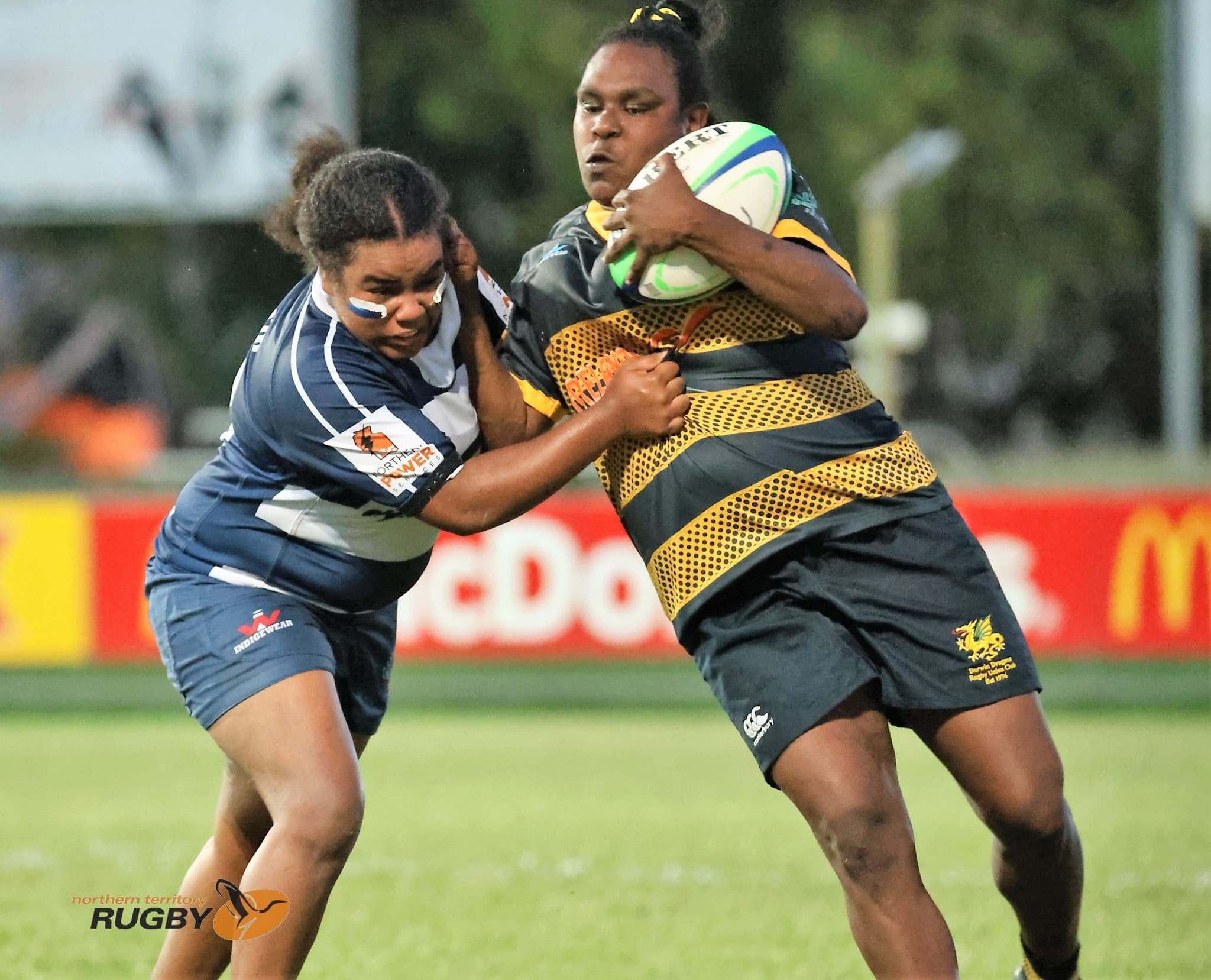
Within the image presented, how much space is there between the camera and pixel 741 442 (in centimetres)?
393

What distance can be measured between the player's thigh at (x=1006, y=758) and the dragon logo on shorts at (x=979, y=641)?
0.11 metres

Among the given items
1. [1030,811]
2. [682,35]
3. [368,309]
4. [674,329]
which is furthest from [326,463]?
[1030,811]

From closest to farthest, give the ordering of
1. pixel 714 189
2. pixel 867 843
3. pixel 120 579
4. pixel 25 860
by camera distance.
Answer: pixel 867 843
pixel 714 189
pixel 25 860
pixel 120 579

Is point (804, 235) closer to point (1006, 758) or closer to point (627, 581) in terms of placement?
point (1006, 758)

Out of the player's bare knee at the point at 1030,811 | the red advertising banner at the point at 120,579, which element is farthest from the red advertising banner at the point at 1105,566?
the player's bare knee at the point at 1030,811

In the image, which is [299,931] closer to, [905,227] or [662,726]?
[662,726]

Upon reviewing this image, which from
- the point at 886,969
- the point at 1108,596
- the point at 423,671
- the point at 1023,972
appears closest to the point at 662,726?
the point at 423,671

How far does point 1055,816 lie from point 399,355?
1839 millimetres

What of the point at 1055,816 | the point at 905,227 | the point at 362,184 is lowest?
the point at 905,227

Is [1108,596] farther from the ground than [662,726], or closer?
farther from the ground

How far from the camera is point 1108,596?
413 inches

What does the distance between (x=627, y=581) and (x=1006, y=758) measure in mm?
7089

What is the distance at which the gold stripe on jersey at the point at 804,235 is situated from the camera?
12.8ft

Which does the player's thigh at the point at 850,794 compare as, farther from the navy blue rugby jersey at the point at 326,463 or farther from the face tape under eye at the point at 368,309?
the face tape under eye at the point at 368,309
